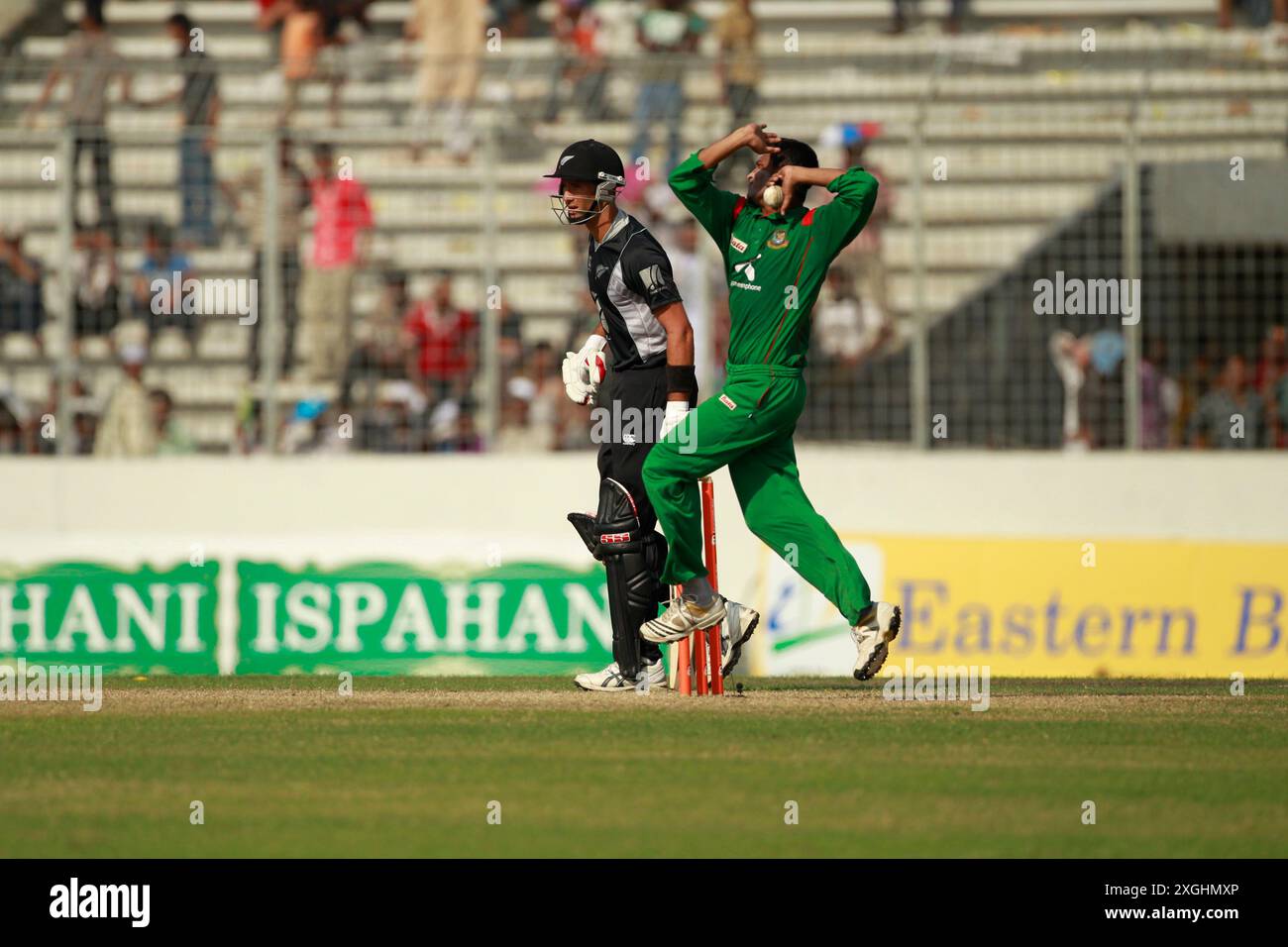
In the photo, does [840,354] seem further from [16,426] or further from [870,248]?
[16,426]

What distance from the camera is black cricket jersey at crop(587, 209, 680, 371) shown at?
32.0 ft

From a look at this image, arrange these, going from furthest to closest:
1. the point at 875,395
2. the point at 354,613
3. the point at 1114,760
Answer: the point at 875,395 < the point at 354,613 < the point at 1114,760

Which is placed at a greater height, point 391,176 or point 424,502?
point 391,176

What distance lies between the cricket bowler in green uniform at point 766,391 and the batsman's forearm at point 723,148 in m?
0.01

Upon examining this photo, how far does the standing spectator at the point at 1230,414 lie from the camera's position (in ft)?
51.8

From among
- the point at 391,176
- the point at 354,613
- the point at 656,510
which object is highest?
the point at 391,176

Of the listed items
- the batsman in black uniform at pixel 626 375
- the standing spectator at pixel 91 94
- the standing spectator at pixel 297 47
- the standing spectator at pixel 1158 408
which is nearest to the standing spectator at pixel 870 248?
the standing spectator at pixel 1158 408

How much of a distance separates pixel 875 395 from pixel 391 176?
448 cm

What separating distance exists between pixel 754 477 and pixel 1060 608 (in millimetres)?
5699

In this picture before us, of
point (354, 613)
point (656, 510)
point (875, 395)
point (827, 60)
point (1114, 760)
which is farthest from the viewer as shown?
point (827, 60)

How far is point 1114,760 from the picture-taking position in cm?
823

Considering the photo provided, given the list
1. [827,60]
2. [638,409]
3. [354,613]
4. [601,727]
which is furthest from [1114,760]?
[827,60]

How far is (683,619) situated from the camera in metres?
9.66

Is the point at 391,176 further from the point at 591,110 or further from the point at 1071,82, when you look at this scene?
the point at 1071,82
